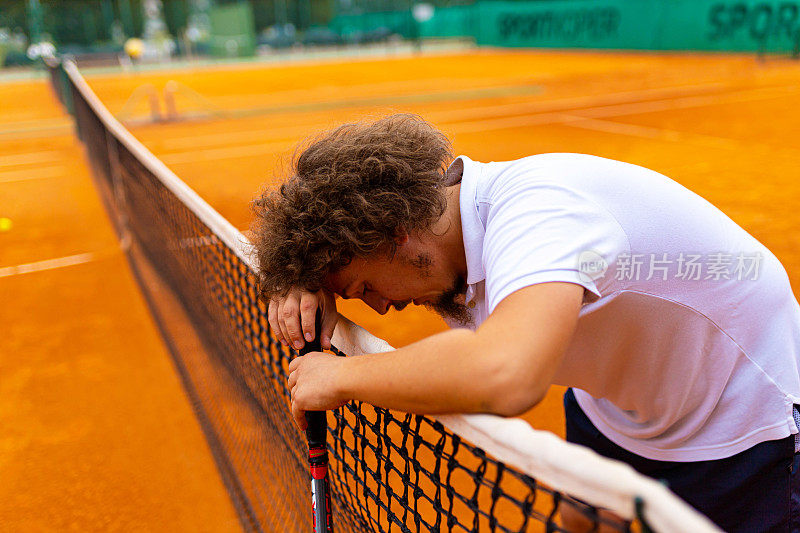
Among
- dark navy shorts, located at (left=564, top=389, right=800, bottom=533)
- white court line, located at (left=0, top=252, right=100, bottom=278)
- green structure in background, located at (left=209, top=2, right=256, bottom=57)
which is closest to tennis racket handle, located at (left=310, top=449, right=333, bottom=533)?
dark navy shorts, located at (left=564, top=389, right=800, bottom=533)

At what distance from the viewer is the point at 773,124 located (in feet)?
29.5

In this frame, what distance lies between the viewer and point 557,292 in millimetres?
976

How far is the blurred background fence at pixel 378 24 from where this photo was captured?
18.5m

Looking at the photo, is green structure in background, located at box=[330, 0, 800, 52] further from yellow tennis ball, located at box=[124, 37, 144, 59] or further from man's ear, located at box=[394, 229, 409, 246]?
man's ear, located at box=[394, 229, 409, 246]

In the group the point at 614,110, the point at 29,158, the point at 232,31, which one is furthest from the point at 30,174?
the point at 232,31

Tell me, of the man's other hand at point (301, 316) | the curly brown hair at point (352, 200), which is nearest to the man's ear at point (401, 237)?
the curly brown hair at point (352, 200)

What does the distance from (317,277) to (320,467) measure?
39cm

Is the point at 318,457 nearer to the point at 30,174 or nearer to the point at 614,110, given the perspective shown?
the point at 30,174

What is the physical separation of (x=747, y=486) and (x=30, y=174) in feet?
29.4

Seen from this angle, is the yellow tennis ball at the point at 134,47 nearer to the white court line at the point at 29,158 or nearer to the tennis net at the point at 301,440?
the white court line at the point at 29,158

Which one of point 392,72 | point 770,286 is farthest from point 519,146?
point 392,72

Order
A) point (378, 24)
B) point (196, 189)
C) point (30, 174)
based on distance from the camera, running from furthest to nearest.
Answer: point (378, 24) < point (30, 174) < point (196, 189)

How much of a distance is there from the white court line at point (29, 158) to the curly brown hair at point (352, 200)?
926 cm

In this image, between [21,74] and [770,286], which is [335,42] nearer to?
[21,74]
